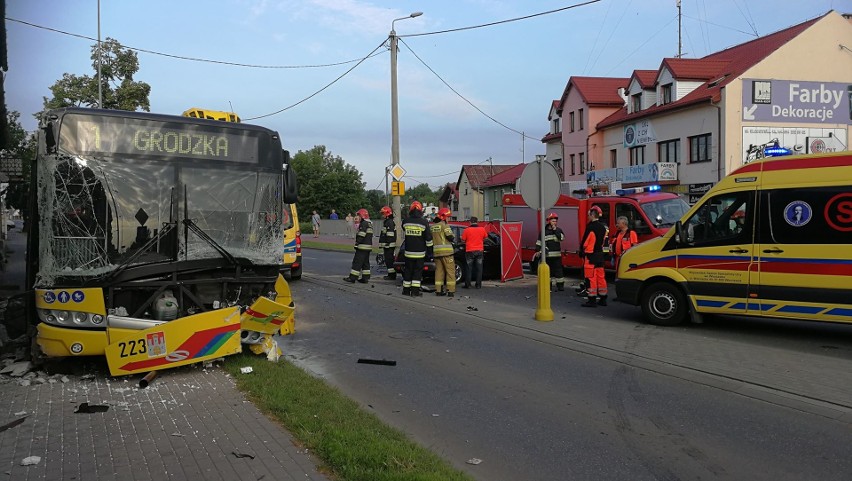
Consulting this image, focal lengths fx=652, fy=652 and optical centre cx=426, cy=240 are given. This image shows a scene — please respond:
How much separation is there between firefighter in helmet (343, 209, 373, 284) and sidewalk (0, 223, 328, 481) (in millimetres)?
8639

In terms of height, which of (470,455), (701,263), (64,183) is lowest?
(470,455)

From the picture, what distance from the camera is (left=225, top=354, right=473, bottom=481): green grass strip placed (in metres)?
4.16

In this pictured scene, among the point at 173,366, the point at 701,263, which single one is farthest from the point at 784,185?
the point at 173,366

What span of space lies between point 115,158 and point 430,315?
237 inches

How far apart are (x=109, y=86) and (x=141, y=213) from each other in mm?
33879

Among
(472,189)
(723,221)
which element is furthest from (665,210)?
(472,189)

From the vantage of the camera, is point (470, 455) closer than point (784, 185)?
Yes

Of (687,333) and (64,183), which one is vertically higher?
(64,183)

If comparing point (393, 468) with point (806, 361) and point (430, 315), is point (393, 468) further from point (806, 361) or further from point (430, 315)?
point (430, 315)

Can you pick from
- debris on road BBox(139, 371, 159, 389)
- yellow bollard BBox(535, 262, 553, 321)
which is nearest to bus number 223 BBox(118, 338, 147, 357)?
debris on road BBox(139, 371, 159, 389)

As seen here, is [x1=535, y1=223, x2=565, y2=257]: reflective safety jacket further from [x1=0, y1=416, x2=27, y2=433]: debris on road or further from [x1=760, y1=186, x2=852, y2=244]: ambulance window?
[x1=0, y1=416, x2=27, y2=433]: debris on road

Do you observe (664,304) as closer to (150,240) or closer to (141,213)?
(150,240)

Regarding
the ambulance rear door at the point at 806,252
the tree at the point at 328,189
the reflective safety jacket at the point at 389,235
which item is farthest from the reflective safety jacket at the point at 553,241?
the tree at the point at 328,189

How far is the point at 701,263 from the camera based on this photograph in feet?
31.2
